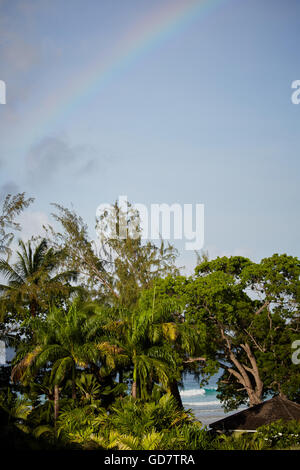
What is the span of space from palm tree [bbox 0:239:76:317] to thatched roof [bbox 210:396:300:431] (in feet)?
39.1

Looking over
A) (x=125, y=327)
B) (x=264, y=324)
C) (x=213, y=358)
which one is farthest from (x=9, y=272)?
(x=264, y=324)

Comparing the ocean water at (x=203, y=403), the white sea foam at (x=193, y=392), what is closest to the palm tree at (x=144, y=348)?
the ocean water at (x=203, y=403)

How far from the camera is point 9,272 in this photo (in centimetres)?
2791

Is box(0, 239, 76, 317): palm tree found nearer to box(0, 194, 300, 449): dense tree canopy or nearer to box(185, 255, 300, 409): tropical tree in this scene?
box(0, 194, 300, 449): dense tree canopy

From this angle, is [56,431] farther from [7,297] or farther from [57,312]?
[7,297]

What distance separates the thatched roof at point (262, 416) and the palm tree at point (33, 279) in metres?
11.9

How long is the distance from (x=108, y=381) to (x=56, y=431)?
7146 millimetres

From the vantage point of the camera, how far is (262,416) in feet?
56.3

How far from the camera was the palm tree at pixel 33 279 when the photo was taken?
25.2m

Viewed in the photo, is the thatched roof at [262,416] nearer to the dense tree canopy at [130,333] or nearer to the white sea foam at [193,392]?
the dense tree canopy at [130,333]

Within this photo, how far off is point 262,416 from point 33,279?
14.6 metres

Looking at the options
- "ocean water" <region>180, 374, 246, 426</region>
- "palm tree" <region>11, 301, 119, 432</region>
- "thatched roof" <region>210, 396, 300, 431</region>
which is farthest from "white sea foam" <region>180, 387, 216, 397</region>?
"thatched roof" <region>210, 396, 300, 431</region>

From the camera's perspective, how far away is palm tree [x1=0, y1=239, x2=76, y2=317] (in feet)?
82.7

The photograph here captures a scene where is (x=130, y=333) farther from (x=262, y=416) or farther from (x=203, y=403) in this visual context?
(x=203, y=403)
